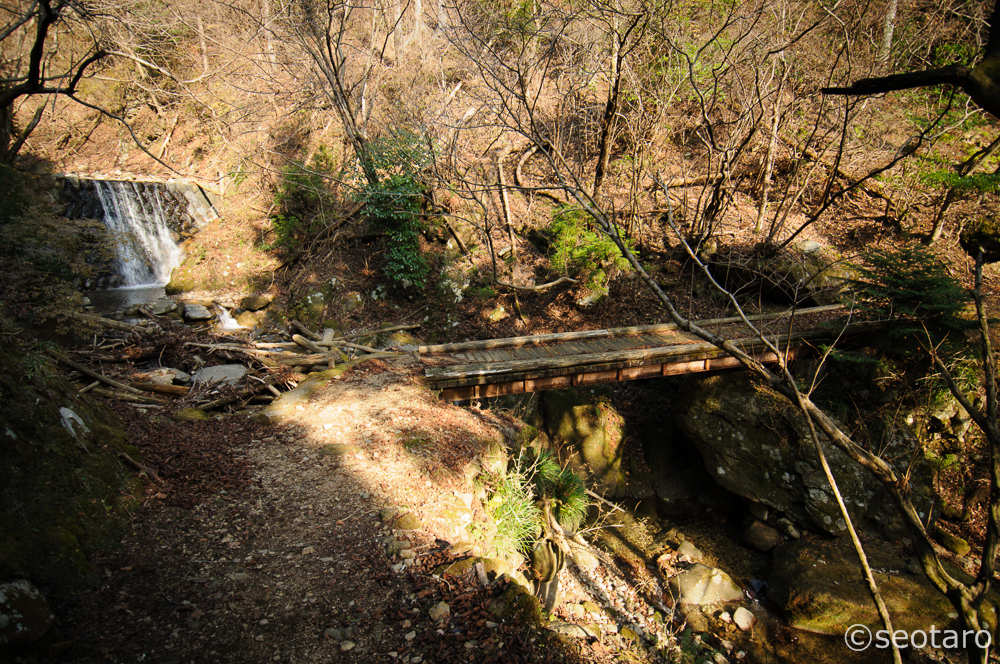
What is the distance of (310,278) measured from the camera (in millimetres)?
11156

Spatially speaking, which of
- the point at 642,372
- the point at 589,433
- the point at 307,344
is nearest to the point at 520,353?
the point at 642,372

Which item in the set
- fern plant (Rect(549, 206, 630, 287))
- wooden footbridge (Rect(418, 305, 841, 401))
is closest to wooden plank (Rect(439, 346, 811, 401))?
wooden footbridge (Rect(418, 305, 841, 401))

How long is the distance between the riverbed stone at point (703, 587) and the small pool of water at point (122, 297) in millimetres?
11766

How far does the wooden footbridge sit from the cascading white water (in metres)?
8.79

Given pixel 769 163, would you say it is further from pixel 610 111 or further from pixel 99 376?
pixel 99 376

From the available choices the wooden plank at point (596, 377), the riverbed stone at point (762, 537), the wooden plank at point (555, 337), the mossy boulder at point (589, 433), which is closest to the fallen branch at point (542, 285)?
the wooden plank at point (555, 337)

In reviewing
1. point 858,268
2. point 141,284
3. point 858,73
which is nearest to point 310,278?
point 141,284

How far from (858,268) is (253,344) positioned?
33.5ft

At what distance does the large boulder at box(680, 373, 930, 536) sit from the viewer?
23.9 feet

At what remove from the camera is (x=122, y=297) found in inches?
422

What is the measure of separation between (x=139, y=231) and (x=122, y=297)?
2.23m

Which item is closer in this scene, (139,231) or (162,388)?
(162,388)

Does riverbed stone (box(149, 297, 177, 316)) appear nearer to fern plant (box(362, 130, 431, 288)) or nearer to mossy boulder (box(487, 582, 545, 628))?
fern plant (box(362, 130, 431, 288))

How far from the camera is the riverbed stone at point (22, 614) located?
7.43ft
